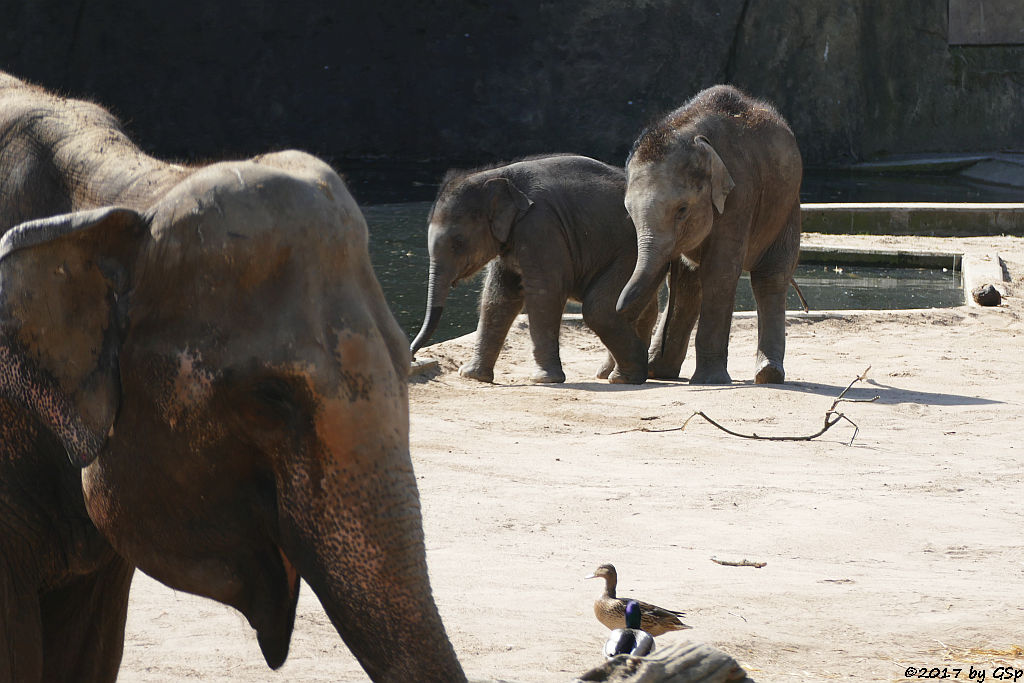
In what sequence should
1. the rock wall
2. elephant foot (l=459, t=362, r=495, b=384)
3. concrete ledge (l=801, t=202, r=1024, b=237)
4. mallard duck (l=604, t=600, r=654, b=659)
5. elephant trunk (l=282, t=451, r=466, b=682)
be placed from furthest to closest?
the rock wall < concrete ledge (l=801, t=202, r=1024, b=237) < elephant foot (l=459, t=362, r=495, b=384) < mallard duck (l=604, t=600, r=654, b=659) < elephant trunk (l=282, t=451, r=466, b=682)

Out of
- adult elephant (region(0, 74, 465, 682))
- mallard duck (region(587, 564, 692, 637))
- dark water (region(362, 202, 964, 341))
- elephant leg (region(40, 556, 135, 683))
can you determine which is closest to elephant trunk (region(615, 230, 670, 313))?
dark water (region(362, 202, 964, 341))

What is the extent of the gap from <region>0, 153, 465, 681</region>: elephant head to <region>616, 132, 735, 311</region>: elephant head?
642cm

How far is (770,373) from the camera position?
27.9 feet

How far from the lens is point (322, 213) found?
6.23 ft

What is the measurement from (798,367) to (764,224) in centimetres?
104

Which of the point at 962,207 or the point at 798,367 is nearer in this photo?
the point at 798,367

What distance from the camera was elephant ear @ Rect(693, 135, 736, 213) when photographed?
8.38 metres

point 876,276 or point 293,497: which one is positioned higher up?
point 293,497

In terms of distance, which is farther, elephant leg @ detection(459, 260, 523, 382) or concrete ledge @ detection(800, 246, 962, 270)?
concrete ledge @ detection(800, 246, 962, 270)

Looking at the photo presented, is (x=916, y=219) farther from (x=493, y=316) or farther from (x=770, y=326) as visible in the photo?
(x=493, y=316)

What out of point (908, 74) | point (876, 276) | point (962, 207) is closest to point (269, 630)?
point (876, 276)

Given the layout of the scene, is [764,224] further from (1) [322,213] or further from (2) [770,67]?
(2) [770,67]

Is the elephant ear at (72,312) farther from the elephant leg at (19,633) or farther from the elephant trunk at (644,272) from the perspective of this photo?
the elephant trunk at (644,272)

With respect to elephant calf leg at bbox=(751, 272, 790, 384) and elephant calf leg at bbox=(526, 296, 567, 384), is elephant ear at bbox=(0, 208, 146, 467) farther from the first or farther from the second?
elephant calf leg at bbox=(526, 296, 567, 384)
